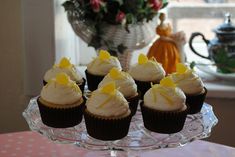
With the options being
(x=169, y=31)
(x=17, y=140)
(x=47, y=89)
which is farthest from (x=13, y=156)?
(x=169, y=31)

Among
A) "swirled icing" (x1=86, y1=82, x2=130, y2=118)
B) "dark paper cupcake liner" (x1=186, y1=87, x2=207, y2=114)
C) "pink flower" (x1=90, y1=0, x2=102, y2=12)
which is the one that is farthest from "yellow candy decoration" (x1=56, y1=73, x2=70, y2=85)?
"pink flower" (x1=90, y1=0, x2=102, y2=12)

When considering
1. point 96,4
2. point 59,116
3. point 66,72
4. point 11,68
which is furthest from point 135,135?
point 11,68

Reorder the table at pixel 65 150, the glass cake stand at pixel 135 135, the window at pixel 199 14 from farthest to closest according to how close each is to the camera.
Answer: the window at pixel 199 14
the table at pixel 65 150
the glass cake stand at pixel 135 135

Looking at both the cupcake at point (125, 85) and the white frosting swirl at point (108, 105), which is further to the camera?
the cupcake at point (125, 85)

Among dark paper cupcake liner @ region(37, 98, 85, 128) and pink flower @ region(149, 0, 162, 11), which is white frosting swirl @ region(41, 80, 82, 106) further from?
pink flower @ region(149, 0, 162, 11)

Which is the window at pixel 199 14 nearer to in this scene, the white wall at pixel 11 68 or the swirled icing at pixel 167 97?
the white wall at pixel 11 68

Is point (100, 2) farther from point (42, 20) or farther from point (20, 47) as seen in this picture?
point (20, 47)

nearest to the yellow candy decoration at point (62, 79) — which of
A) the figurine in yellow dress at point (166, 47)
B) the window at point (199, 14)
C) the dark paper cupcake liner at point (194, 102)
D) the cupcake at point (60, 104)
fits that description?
the cupcake at point (60, 104)

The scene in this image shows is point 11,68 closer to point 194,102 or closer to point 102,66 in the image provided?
point 102,66
